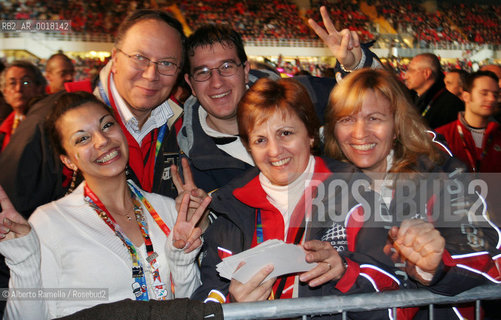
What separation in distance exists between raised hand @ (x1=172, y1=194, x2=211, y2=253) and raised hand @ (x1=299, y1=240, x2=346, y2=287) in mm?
542

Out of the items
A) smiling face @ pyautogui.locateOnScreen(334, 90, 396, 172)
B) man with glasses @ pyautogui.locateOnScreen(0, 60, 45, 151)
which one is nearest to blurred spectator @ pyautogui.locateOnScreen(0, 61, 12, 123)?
man with glasses @ pyautogui.locateOnScreen(0, 60, 45, 151)

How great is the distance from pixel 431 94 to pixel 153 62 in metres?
3.51

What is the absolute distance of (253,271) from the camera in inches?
58.2

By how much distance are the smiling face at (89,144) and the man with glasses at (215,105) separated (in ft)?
1.80

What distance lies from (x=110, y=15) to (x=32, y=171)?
13.3m

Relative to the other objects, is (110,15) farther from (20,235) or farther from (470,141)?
(20,235)

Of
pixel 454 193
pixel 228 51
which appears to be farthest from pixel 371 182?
pixel 228 51

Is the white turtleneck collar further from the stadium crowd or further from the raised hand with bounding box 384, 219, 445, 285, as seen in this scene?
the raised hand with bounding box 384, 219, 445, 285

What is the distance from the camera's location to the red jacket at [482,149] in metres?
3.73

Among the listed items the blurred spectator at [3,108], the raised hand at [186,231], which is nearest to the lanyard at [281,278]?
the raised hand at [186,231]

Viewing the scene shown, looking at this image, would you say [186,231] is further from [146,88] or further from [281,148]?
[146,88]

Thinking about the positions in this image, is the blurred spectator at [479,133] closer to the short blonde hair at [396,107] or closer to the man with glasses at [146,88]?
the short blonde hair at [396,107]

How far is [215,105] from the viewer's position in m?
2.52

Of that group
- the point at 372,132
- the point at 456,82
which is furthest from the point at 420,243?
the point at 456,82
